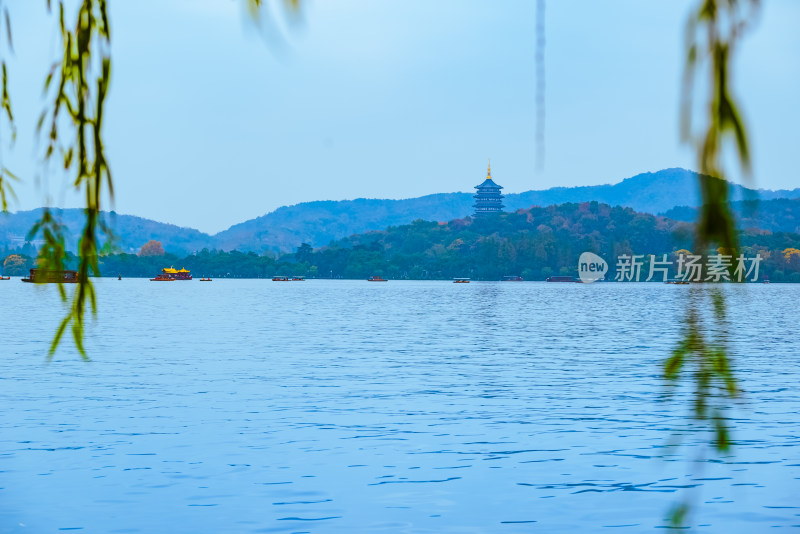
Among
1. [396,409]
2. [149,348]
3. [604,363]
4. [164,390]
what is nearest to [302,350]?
[149,348]

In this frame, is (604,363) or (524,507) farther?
(604,363)

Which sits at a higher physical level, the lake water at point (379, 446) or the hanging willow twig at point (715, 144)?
the hanging willow twig at point (715, 144)

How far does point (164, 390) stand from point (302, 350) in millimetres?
18802

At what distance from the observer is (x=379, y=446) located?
67.9 feet

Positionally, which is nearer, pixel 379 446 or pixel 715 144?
pixel 715 144

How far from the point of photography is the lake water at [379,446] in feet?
50.4

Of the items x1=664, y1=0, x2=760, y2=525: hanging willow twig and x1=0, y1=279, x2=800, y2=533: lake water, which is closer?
x1=664, y1=0, x2=760, y2=525: hanging willow twig

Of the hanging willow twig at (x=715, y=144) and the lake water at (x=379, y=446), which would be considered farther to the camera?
→ the lake water at (x=379, y=446)

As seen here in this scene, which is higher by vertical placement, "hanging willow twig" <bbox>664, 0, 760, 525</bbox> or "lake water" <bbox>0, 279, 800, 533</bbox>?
"hanging willow twig" <bbox>664, 0, 760, 525</bbox>

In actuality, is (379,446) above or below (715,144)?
below

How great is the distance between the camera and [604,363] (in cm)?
4197

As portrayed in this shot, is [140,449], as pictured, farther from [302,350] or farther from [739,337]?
[739,337]

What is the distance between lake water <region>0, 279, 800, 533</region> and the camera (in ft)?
50.4

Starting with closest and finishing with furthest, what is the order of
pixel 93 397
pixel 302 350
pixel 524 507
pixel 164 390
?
pixel 524 507 < pixel 93 397 < pixel 164 390 < pixel 302 350
